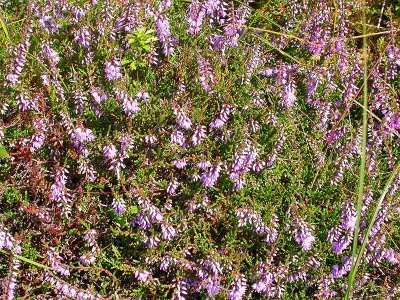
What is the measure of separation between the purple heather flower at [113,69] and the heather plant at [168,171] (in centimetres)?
1

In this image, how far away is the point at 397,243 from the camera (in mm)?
3729

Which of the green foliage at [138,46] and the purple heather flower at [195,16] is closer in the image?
the green foliage at [138,46]

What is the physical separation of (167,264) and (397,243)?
5.02ft

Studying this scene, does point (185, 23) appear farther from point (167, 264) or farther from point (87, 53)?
point (167, 264)

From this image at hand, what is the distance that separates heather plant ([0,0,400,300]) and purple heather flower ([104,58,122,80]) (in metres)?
→ 0.01

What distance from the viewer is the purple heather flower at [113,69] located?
3.33 m

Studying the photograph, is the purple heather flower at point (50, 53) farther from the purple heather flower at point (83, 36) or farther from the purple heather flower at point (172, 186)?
the purple heather flower at point (172, 186)

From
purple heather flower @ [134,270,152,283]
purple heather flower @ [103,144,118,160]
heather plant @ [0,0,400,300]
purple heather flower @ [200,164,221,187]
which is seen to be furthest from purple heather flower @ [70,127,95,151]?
purple heather flower @ [134,270,152,283]

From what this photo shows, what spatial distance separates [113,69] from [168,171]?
0.72 meters

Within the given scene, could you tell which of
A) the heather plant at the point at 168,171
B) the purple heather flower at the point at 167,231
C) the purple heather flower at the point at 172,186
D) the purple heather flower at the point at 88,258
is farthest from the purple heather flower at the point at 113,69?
the purple heather flower at the point at 88,258

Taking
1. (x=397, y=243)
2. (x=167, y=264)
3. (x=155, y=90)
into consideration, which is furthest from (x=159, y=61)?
(x=397, y=243)

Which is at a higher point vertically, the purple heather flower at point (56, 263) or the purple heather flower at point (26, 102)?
the purple heather flower at point (26, 102)

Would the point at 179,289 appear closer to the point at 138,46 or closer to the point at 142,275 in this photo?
the point at 142,275

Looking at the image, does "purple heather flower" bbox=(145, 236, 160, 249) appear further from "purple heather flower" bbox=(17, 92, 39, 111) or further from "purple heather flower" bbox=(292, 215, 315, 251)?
"purple heather flower" bbox=(17, 92, 39, 111)
